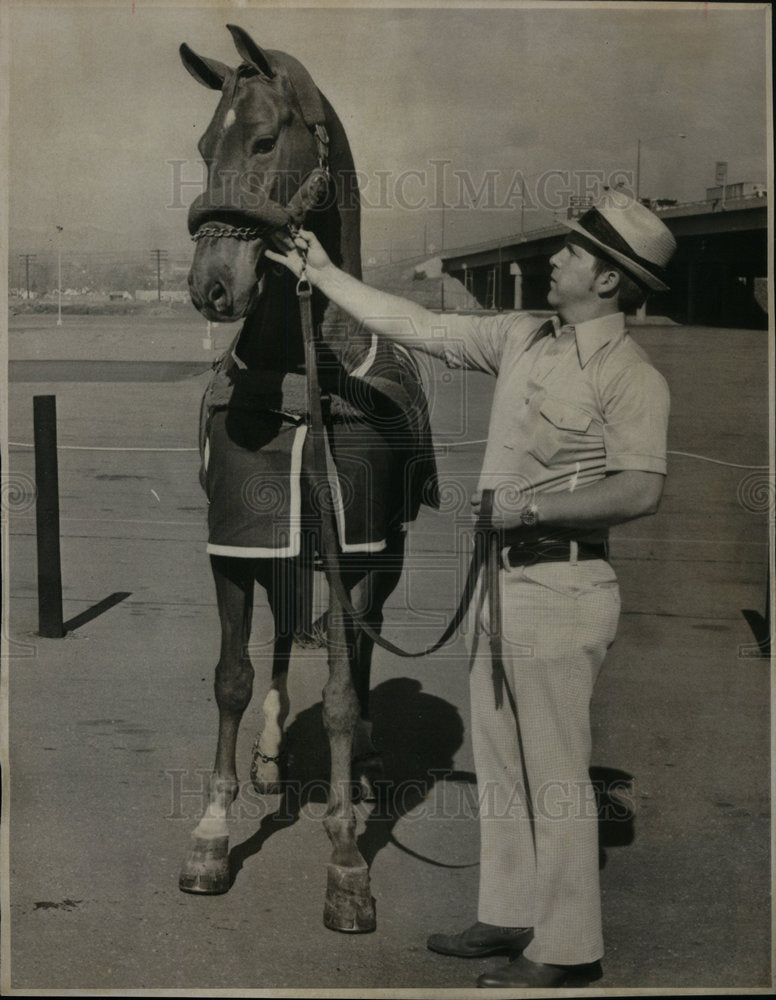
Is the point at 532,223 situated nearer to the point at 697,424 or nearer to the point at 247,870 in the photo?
the point at 247,870

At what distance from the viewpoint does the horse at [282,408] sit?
4.00m

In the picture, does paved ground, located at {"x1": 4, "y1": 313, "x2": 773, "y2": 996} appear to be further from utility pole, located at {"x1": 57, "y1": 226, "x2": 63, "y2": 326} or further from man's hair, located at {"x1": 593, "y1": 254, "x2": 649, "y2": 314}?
man's hair, located at {"x1": 593, "y1": 254, "x2": 649, "y2": 314}

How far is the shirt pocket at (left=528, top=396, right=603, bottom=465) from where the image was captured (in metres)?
3.77

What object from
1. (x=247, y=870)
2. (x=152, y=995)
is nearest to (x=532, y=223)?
(x=247, y=870)

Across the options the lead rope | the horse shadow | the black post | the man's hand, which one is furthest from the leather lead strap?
the black post

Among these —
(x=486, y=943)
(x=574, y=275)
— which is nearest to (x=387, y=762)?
(x=486, y=943)

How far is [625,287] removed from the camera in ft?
12.5

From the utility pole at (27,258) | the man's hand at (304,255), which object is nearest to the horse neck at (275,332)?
the man's hand at (304,255)

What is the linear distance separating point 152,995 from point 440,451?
784 centimetres

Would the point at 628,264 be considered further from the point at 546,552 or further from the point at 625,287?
the point at 546,552

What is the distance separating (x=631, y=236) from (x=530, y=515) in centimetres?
81

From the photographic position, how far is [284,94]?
4.06m

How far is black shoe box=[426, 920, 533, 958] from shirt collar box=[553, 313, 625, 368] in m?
1.76

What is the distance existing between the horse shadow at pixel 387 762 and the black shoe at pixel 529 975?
89 centimetres
